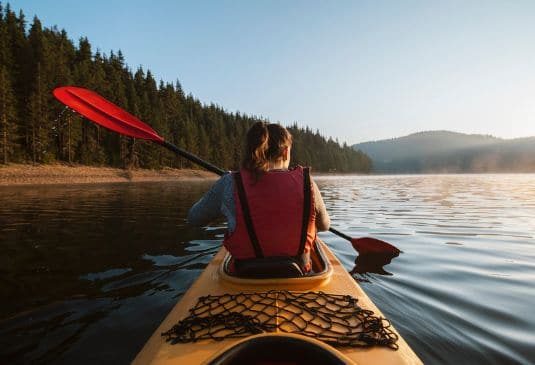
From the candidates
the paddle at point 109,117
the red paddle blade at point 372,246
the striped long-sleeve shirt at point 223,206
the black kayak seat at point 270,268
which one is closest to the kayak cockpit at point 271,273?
the black kayak seat at point 270,268

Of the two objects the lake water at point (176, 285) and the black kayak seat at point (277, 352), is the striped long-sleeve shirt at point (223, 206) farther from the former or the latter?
the lake water at point (176, 285)

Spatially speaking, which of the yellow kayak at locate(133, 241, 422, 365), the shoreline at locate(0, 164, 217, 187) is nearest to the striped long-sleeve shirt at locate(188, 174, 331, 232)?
the yellow kayak at locate(133, 241, 422, 365)

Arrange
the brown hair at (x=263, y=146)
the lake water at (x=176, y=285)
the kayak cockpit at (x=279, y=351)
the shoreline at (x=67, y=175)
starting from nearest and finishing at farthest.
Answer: the kayak cockpit at (x=279, y=351) < the brown hair at (x=263, y=146) < the lake water at (x=176, y=285) < the shoreline at (x=67, y=175)

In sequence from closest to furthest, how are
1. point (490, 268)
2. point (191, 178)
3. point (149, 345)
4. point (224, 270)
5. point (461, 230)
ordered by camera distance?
point (149, 345), point (224, 270), point (490, 268), point (461, 230), point (191, 178)

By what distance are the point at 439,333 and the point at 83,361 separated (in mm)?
3573

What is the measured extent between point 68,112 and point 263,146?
51.1 metres

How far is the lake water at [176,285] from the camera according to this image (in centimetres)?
325

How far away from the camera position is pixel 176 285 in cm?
497

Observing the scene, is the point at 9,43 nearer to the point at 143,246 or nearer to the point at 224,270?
the point at 143,246

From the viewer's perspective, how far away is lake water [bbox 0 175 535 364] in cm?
325

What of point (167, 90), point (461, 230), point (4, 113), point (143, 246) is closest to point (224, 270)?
point (143, 246)

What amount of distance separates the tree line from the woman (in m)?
43.3

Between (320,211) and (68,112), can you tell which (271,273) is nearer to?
(320,211)

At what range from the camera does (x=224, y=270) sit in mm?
3299
